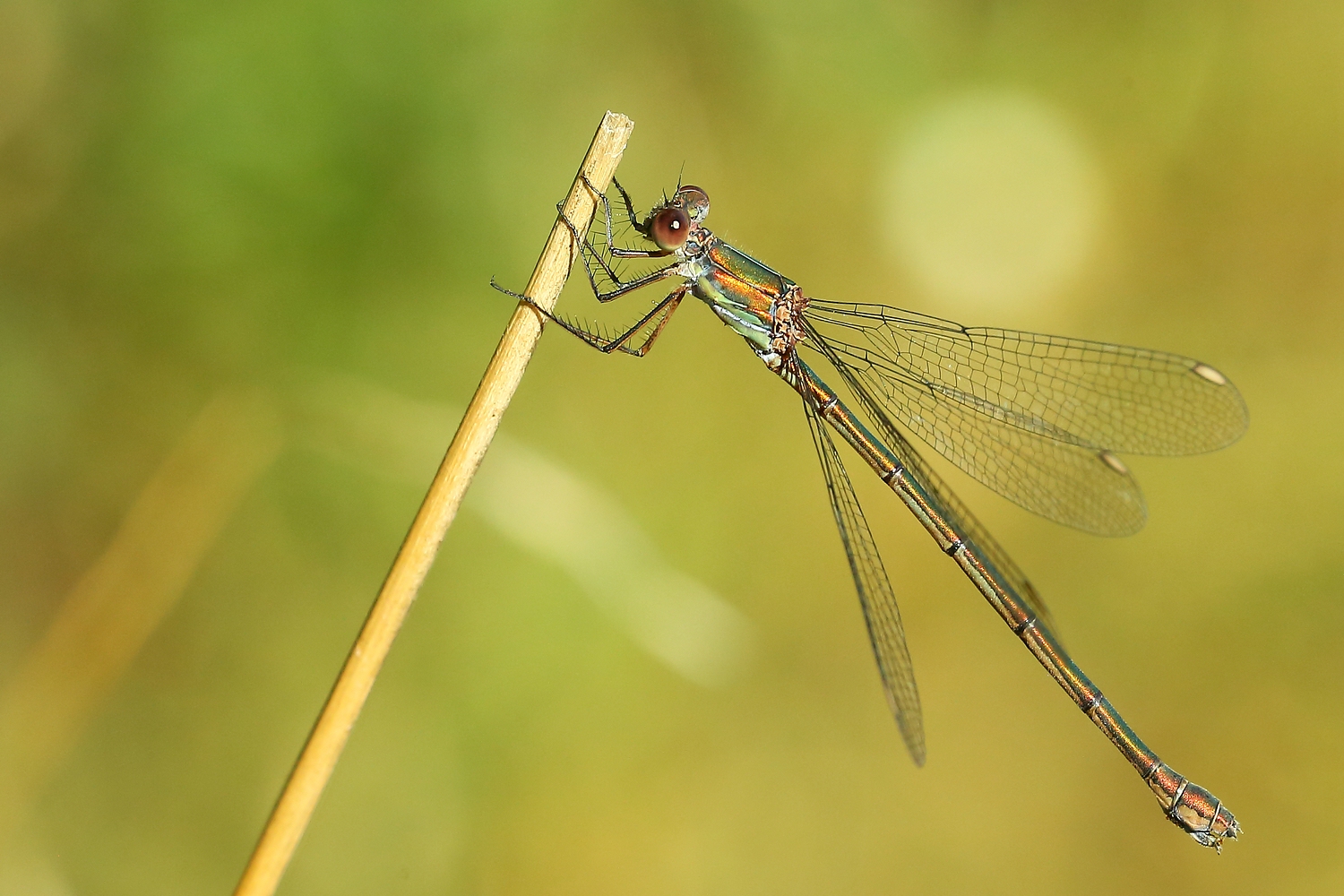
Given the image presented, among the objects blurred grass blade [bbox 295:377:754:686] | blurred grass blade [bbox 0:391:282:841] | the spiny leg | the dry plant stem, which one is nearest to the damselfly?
the spiny leg

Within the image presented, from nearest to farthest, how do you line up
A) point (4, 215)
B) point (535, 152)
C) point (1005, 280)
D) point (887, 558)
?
point (4, 215), point (535, 152), point (887, 558), point (1005, 280)

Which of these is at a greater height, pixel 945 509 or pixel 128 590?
pixel 945 509

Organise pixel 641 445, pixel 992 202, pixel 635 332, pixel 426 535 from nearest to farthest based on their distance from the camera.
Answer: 1. pixel 426 535
2. pixel 635 332
3. pixel 641 445
4. pixel 992 202

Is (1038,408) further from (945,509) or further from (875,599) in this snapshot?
(875,599)

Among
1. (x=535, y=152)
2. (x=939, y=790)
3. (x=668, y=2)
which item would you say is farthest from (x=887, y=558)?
(x=668, y=2)

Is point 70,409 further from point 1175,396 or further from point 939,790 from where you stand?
point 1175,396

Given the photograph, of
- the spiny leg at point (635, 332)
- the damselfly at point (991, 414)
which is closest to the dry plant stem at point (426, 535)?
the spiny leg at point (635, 332)

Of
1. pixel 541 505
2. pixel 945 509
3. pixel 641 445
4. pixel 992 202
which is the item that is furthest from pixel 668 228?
pixel 992 202

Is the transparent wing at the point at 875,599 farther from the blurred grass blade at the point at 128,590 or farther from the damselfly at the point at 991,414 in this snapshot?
the blurred grass blade at the point at 128,590
